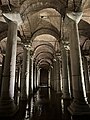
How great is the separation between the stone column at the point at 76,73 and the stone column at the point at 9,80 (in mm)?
2577

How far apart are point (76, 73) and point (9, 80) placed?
3023mm

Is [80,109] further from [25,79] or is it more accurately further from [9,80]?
[25,79]

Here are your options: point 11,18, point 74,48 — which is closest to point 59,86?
point 74,48

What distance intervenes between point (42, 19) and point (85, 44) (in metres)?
6.88

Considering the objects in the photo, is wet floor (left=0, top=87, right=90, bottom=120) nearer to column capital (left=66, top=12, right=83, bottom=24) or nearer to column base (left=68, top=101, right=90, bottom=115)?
column base (left=68, top=101, right=90, bottom=115)

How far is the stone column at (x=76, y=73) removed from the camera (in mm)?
4492

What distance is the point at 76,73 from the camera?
5.03 meters

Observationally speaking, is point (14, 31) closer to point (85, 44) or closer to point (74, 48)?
point (74, 48)

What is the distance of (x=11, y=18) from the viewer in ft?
18.9

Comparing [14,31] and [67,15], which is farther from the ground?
[67,15]

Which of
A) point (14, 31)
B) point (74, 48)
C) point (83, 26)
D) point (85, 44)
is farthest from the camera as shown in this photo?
point (85, 44)

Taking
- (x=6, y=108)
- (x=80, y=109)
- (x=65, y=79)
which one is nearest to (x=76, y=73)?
(x=80, y=109)

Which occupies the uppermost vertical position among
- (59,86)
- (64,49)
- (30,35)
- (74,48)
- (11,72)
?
(30,35)

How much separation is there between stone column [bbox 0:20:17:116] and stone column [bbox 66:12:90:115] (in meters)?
2.58
